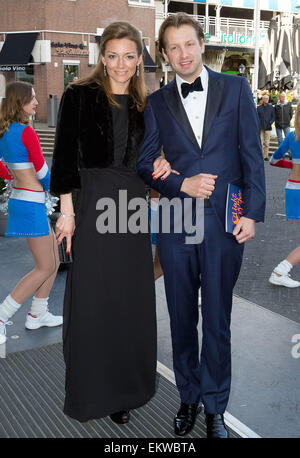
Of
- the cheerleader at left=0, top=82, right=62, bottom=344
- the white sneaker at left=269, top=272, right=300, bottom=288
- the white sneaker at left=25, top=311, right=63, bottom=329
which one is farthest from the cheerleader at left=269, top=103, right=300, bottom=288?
the cheerleader at left=0, top=82, right=62, bottom=344

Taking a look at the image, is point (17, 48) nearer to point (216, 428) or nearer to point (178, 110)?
point (178, 110)

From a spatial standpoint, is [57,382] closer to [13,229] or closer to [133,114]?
[13,229]

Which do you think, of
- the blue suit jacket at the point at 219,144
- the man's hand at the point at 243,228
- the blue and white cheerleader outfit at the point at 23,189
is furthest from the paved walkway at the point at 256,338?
the blue suit jacket at the point at 219,144

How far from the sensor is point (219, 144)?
254cm

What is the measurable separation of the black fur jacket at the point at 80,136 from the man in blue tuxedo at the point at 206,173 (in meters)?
0.22

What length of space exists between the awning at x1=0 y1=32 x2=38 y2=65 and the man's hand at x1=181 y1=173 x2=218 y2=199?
1006 inches

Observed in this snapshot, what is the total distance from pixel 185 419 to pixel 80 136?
169cm

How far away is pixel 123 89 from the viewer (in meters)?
2.74

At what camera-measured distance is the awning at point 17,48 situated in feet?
85.0

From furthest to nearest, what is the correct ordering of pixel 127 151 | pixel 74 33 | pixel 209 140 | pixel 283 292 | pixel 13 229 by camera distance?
pixel 74 33 < pixel 283 292 < pixel 13 229 < pixel 127 151 < pixel 209 140

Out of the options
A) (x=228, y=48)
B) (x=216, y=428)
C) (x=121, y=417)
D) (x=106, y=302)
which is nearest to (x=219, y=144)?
(x=106, y=302)

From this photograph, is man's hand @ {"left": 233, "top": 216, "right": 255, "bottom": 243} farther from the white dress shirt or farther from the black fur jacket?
the black fur jacket
